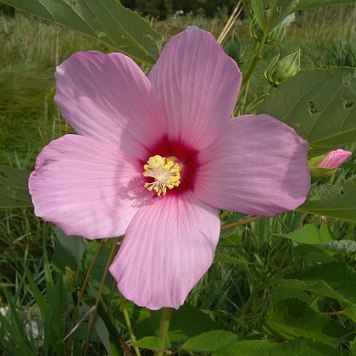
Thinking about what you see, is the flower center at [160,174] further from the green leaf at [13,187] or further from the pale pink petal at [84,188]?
the green leaf at [13,187]

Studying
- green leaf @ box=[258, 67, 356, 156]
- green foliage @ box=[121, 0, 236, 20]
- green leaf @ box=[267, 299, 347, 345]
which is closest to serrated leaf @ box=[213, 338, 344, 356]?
green leaf @ box=[267, 299, 347, 345]

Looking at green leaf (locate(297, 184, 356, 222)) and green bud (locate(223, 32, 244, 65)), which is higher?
green bud (locate(223, 32, 244, 65))

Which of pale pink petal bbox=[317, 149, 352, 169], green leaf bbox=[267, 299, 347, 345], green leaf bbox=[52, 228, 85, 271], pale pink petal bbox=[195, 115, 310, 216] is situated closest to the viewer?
pale pink petal bbox=[195, 115, 310, 216]

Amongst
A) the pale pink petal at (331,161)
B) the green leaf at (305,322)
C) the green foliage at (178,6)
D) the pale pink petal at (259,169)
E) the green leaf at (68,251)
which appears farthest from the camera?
the green foliage at (178,6)

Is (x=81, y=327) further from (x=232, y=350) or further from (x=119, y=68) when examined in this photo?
(x=119, y=68)

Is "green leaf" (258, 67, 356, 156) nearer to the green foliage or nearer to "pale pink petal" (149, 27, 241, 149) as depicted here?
"pale pink petal" (149, 27, 241, 149)

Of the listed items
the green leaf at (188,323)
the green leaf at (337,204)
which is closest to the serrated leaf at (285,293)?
the green leaf at (188,323)
